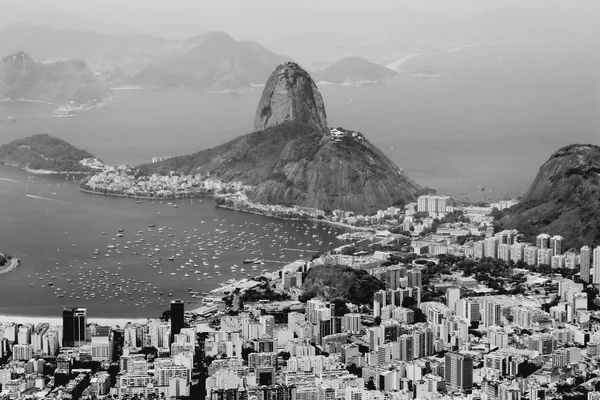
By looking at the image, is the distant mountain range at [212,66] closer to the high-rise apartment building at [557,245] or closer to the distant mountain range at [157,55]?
the distant mountain range at [157,55]

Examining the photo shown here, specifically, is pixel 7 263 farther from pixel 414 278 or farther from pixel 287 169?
pixel 287 169

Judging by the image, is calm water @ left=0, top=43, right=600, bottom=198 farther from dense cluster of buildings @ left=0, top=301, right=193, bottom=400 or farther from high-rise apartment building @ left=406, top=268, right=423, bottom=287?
dense cluster of buildings @ left=0, top=301, right=193, bottom=400

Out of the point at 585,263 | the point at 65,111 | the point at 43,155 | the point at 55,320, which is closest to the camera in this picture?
the point at 55,320

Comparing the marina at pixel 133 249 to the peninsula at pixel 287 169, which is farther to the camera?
the peninsula at pixel 287 169

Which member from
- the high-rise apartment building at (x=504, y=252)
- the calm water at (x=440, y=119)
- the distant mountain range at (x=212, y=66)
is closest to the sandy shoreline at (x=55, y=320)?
the high-rise apartment building at (x=504, y=252)

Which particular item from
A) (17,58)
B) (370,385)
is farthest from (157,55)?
(370,385)

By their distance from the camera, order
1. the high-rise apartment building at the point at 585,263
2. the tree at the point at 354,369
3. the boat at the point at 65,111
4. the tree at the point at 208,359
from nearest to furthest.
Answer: the tree at the point at 354,369, the tree at the point at 208,359, the high-rise apartment building at the point at 585,263, the boat at the point at 65,111

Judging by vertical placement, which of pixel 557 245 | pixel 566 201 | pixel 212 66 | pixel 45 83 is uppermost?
pixel 212 66
